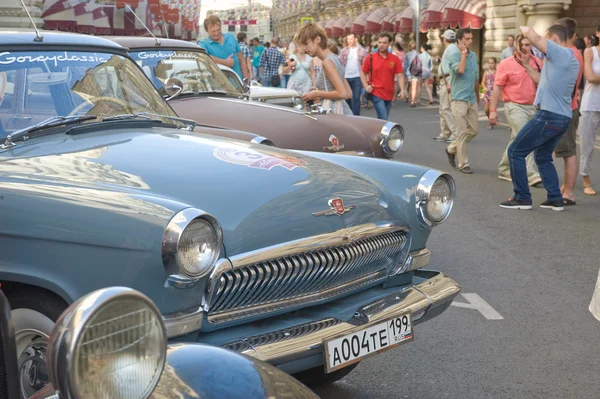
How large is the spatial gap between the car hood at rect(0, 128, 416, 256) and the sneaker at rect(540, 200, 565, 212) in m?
5.35

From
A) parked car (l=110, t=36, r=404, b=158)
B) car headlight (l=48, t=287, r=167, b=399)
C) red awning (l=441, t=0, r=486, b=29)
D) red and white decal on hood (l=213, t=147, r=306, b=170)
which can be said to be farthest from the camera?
red awning (l=441, t=0, r=486, b=29)

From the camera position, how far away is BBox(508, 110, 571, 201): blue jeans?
8938 millimetres

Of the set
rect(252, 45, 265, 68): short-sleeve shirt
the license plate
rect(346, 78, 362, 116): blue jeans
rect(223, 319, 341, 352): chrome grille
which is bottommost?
rect(252, 45, 265, 68): short-sleeve shirt

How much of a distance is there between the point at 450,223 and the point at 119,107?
4.61 m

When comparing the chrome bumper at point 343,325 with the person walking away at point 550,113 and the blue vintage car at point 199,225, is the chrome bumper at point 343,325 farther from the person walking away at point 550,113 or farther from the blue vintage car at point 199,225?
the person walking away at point 550,113

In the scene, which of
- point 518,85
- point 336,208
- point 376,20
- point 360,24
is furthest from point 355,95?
point 360,24

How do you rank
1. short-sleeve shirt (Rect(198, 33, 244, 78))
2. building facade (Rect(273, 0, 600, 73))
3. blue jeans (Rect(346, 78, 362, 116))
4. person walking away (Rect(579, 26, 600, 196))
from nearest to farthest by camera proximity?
person walking away (Rect(579, 26, 600, 196)) → short-sleeve shirt (Rect(198, 33, 244, 78)) → blue jeans (Rect(346, 78, 362, 116)) → building facade (Rect(273, 0, 600, 73))

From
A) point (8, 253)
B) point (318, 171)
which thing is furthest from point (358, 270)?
point (8, 253)

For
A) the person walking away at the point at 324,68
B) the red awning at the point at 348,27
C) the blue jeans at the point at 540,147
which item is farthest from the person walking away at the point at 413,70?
the red awning at the point at 348,27

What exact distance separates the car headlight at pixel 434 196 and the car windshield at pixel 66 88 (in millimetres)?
1475

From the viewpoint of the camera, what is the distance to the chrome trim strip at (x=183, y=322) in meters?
3.40

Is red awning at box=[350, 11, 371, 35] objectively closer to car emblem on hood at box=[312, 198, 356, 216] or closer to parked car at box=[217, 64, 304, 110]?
parked car at box=[217, 64, 304, 110]

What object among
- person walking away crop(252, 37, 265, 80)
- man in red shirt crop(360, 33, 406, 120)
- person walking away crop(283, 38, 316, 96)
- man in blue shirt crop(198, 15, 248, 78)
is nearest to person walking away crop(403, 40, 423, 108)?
person walking away crop(252, 37, 265, 80)

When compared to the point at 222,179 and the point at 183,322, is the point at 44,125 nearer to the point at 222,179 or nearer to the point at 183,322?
the point at 222,179
